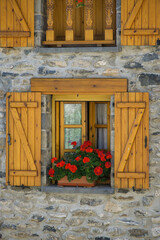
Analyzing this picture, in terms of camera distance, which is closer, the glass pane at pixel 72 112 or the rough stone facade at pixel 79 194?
the rough stone facade at pixel 79 194

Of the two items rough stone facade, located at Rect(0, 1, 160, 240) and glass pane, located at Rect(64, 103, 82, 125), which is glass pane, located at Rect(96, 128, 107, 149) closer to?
glass pane, located at Rect(64, 103, 82, 125)

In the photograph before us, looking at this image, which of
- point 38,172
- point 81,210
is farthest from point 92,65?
point 81,210

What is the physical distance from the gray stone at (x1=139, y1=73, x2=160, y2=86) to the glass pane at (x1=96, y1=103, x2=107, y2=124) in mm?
823

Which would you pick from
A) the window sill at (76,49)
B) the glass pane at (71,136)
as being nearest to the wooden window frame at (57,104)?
the glass pane at (71,136)

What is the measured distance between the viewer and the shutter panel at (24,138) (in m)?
5.49

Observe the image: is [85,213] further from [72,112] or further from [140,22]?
[140,22]

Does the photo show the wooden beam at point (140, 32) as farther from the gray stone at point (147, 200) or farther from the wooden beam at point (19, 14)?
the gray stone at point (147, 200)

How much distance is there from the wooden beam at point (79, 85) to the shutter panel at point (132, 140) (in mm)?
149

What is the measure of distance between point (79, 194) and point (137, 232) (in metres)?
1.00

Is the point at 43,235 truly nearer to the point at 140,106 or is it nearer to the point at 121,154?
the point at 121,154

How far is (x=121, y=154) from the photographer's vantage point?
17.7 ft

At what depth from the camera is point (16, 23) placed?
554 centimetres

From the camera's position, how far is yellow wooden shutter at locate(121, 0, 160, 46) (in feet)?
17.5

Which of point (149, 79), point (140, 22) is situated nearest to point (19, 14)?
point (140, 22)
